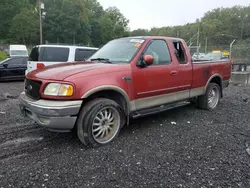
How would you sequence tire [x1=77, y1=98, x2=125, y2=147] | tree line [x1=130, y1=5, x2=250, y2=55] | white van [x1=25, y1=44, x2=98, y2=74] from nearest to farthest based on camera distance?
1. tire [x1=77, y1=98, x2=125, y2=147]
2. white van [x1=25, y1=44, x2=98, y2=74]
3. tree line [x1=130, y1=5, x2=250, y2=55]

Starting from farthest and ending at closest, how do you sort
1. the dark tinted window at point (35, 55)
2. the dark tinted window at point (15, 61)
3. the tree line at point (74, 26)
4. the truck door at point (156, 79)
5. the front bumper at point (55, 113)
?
1. the tree line at point (74, 26)
2. the dark tinted window at point (15, 61)
3. the dark tinted window at point (35, 55)
4. the truck door at point (156, 79)
5. the front bumper at point (55, 113)

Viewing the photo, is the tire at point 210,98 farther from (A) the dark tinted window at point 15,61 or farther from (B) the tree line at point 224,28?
(B) the tree line at point 224,28

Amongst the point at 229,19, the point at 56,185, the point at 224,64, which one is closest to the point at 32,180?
the point at 56,185

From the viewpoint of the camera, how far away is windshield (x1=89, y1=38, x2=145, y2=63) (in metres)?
4.02

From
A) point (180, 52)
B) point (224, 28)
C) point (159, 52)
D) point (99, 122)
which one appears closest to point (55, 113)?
point (99, 122)

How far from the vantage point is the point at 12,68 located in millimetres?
10812

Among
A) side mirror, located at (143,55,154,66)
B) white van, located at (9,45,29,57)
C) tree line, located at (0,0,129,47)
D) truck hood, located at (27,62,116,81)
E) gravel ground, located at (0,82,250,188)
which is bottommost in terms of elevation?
gravel ground, located at (0,82,250,188)

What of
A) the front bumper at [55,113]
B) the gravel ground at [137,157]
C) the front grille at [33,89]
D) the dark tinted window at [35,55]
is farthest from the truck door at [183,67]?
the dark tinted window at [35,55]

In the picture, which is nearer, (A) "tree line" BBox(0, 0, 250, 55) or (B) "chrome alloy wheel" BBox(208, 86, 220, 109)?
(B) "chrome alloy wheel" BBox(208, 86, 220, 109)

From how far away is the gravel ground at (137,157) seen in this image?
2.64 m

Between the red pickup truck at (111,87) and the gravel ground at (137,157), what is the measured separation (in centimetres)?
39

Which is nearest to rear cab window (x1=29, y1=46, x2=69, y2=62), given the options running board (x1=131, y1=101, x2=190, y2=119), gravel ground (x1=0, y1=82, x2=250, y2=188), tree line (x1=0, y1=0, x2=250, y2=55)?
gravel ground (x1=0, y1=82, x2=250, y2=188)

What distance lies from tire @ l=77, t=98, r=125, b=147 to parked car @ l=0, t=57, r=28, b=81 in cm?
892

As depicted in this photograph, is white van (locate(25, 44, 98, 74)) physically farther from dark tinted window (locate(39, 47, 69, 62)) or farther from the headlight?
the headlight
